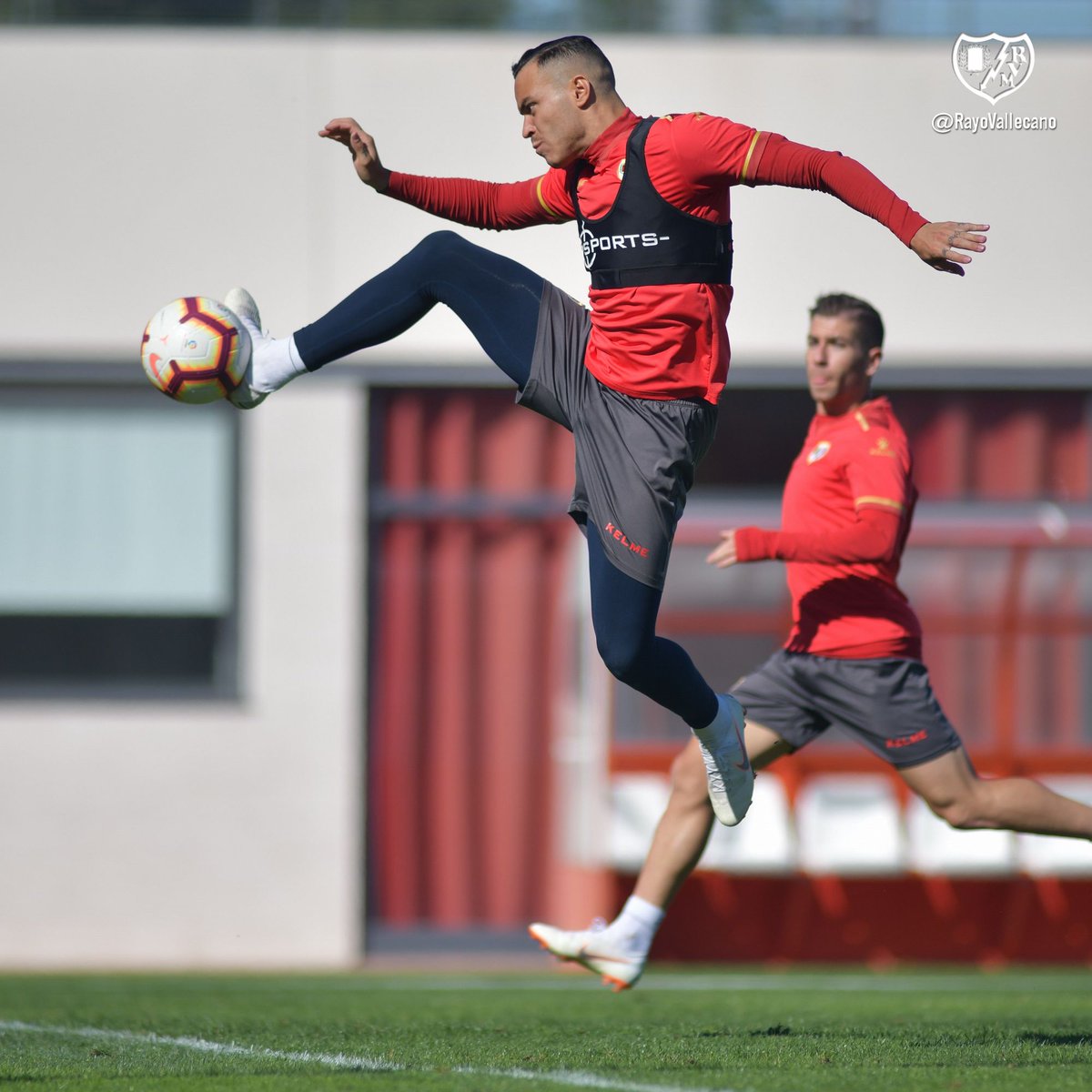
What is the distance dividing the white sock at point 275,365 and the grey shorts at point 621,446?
647 millimetres

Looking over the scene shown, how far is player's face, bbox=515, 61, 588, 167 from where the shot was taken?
503cm

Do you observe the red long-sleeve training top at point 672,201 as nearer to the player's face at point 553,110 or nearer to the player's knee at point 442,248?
the player's face at point 553,110

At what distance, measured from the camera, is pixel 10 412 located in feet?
38.7

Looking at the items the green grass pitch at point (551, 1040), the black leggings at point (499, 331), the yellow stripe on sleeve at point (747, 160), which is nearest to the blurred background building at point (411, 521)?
the green grass pitch at point (551, 1040)

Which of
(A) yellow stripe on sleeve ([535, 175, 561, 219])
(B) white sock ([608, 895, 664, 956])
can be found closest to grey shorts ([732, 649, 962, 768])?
(B) white sock ([608, 895, 664, 956])

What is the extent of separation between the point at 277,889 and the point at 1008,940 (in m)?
4.46

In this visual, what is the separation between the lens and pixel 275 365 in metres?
5.22

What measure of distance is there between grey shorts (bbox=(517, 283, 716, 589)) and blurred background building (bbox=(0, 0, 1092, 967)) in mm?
5888

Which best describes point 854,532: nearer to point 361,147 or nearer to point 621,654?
point 621,654

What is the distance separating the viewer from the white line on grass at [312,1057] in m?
4.35

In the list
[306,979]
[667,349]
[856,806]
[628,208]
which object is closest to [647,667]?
[667,349]

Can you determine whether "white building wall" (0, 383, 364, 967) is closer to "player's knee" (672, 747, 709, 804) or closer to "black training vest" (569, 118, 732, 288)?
"player's knee" (672, 747, 709, 804)

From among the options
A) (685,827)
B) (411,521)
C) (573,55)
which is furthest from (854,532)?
(411,521)

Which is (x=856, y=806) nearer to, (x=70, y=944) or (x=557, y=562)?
(x=557, y=562)
